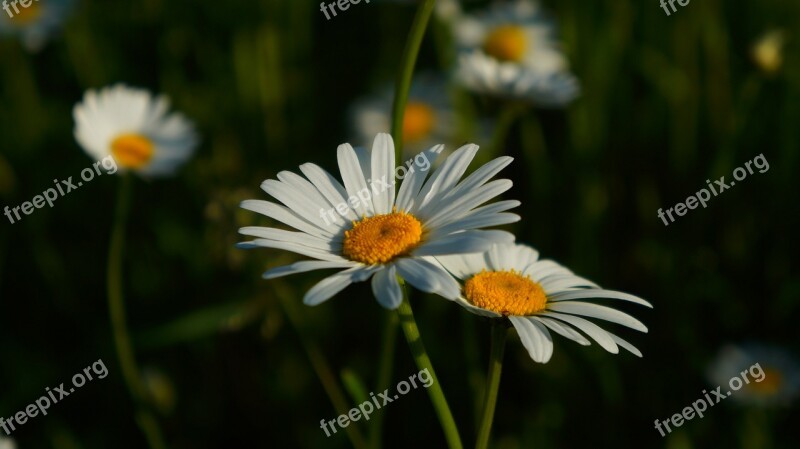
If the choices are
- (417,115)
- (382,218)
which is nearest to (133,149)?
(417,115)

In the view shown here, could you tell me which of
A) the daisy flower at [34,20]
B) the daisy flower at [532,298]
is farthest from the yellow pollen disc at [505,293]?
the daisy flower at [34,20]

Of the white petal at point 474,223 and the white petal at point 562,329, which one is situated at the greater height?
the white petal at point 474,223

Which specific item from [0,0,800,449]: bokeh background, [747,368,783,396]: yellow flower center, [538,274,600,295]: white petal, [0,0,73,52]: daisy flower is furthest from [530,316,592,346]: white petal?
[0,0,73,52]: daisy flower

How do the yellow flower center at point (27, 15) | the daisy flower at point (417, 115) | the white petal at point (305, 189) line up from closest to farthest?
the white petal at point (305, 189)
the daisy flower at point (417, 115)
the yellow flower center at point (27, 15)

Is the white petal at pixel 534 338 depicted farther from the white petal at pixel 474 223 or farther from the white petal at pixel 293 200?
the white petal at pixel 293 200

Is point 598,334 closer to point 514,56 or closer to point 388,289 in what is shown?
point 388,289

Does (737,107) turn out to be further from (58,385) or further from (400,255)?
(58,385)

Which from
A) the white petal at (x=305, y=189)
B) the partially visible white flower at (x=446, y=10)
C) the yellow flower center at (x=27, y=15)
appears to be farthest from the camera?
the yellow flower center at (x=27, y=15)

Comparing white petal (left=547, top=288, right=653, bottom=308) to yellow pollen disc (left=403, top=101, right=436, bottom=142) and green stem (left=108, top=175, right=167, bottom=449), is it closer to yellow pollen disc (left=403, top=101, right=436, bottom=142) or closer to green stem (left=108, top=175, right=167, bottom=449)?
green stem (left=108, top=175, right=167, bottom=449)

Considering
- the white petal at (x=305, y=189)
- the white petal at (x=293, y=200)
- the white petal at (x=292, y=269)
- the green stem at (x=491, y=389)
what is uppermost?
the white petal at (x=305, y=189)
